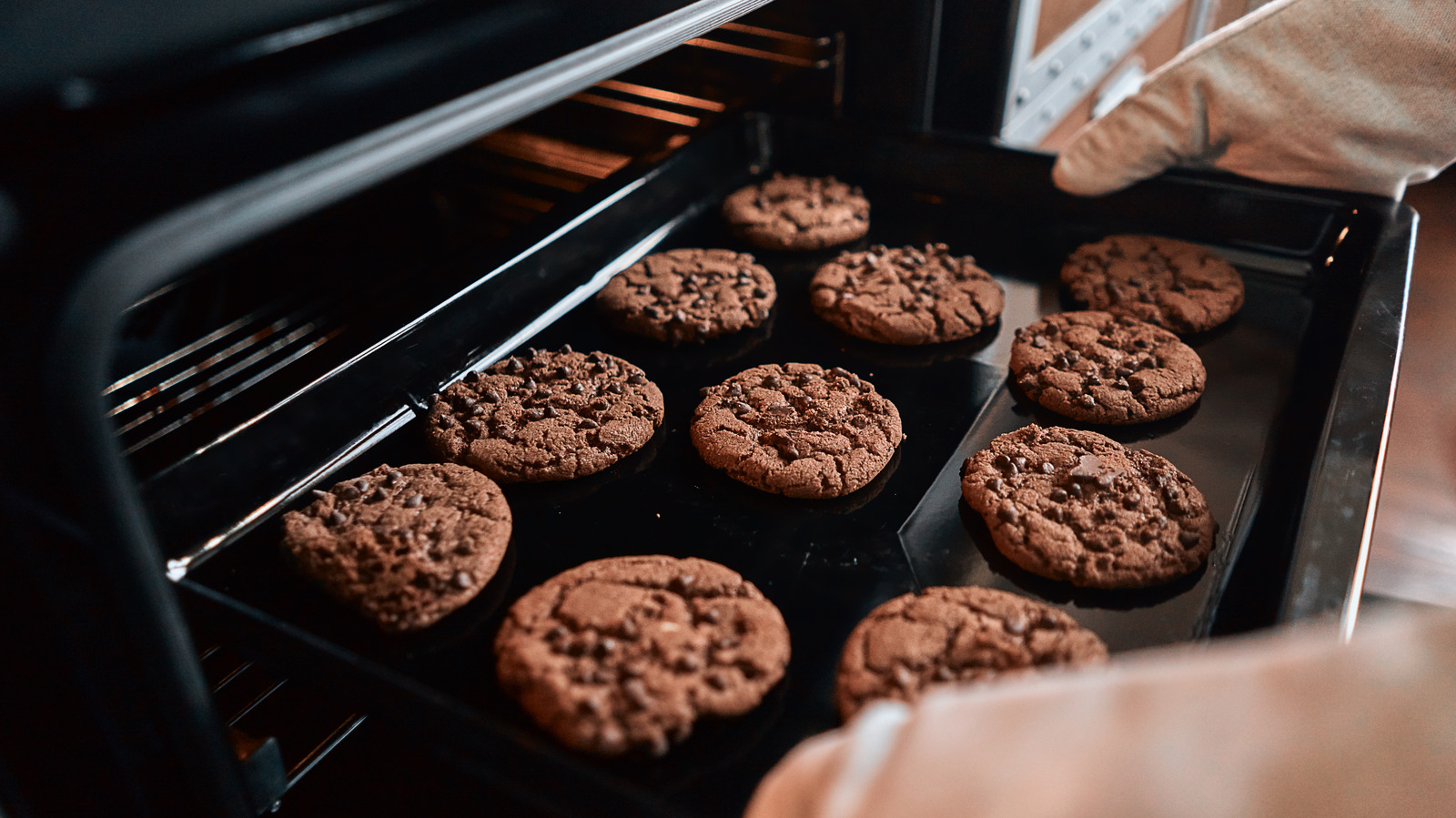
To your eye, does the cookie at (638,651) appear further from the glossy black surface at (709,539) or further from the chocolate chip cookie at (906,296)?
the chocolate chip cookie at (906,296)

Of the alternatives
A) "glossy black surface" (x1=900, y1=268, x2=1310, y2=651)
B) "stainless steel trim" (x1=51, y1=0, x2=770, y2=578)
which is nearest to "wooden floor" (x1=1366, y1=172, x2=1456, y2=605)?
"glossy black surface" (x1=900, y1=268, x2=1310, y2=651)

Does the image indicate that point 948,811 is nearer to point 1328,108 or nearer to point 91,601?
point 91,601

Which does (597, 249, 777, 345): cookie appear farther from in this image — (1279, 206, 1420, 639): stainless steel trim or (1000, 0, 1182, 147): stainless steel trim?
(1279, 206, 1420, 639): stainless steel trim

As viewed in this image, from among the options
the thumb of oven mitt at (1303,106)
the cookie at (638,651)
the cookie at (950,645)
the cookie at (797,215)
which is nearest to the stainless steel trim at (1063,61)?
the thumb of oven mitt at (1303,106)

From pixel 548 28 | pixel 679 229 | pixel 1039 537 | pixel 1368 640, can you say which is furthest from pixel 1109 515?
pixel 679 229

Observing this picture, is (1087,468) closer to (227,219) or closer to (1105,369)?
(1105,369)

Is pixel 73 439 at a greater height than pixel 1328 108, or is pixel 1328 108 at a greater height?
pixel 73 439

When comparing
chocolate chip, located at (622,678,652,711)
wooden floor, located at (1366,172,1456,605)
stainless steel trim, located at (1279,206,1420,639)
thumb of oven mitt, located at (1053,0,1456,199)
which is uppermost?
thumb of oven mitt, located at (1053,0,1456,199)
